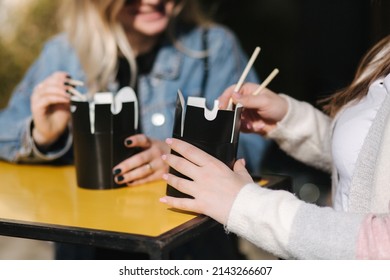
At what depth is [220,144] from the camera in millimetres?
1266

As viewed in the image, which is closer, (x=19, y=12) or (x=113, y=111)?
(x=113, y=111)

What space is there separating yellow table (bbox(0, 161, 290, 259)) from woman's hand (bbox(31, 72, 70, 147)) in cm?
19

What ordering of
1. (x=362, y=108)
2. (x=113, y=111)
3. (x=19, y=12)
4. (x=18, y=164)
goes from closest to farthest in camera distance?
(x=362, y=108)
(x=113, y=111)
(x=18, y=164)
(x=19, y=12)

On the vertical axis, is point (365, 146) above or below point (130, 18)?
below

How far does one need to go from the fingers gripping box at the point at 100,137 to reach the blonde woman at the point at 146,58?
43 cm

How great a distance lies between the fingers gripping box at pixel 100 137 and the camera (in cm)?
147

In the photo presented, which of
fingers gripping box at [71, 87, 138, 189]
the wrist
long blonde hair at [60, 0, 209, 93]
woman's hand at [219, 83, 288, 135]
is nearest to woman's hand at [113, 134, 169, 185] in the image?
fingers gripping box at [71, 87, 138, 189]

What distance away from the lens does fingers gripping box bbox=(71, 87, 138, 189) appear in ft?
4.83

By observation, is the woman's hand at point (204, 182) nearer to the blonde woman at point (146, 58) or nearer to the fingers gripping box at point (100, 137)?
the fingers gripping box at point (100, 137)

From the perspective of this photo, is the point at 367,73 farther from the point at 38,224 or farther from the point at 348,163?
the point at 38,224

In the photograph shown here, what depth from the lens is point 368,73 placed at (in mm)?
1448

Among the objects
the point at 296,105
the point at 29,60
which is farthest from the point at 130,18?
the point at 29,60

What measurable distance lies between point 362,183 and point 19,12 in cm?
273
